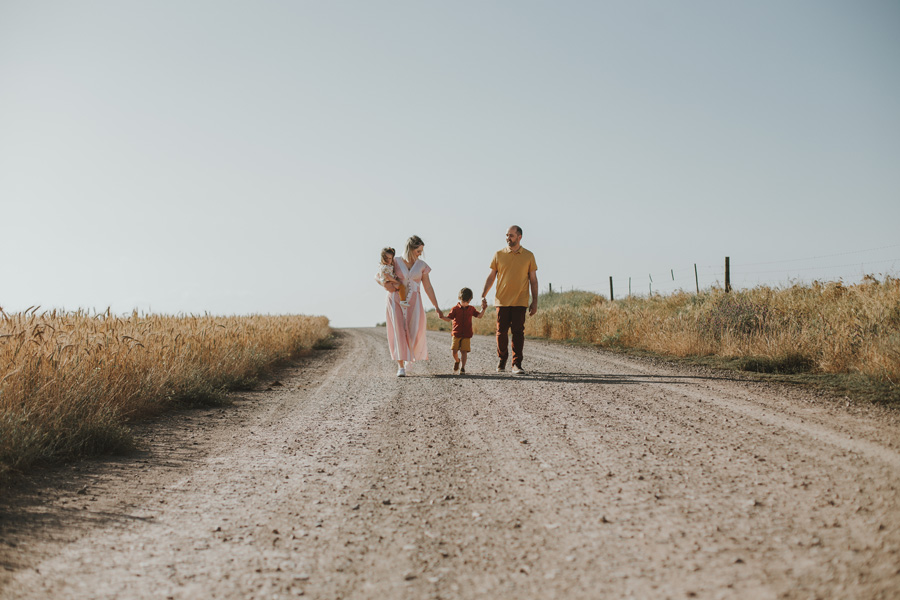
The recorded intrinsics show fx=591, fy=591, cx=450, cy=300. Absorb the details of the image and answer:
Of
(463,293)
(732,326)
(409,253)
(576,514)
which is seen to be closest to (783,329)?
(732,326)

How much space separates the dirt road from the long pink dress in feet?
14.8

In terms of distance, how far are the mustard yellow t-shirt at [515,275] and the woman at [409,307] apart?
129 cm

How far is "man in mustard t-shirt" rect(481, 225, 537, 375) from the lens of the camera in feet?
35.5

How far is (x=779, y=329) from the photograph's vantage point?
12.1 m

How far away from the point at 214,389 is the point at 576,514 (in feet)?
24.2

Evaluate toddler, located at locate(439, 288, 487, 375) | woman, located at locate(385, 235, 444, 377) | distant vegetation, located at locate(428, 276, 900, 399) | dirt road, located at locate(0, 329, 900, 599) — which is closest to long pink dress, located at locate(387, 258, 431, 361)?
woman, located at locate(385, 235, 444, 377)

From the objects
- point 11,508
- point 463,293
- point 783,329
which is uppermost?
point 463,293

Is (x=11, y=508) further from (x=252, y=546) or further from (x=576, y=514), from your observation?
(x=576, y=514)

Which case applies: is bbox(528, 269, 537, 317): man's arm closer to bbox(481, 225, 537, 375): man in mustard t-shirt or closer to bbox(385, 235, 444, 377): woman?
bbox(481, 225, 537, 375): man in mustard t-shirt

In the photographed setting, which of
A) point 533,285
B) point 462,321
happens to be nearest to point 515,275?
point 533,285

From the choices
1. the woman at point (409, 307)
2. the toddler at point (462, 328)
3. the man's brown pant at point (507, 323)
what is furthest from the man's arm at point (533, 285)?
the woman at point (409, 307)

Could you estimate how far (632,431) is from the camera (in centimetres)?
544

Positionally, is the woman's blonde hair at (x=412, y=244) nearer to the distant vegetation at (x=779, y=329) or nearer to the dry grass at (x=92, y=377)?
the dry grass at (x=92, y=377)

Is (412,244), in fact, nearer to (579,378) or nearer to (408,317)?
(408,317)
